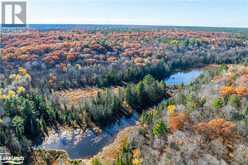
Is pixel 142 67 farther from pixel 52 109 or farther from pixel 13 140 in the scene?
pixel 13 140

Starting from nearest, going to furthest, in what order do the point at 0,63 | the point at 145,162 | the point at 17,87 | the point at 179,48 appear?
the point at 145,162, the point at 17,87, the point at 0,63, the point at 179,48

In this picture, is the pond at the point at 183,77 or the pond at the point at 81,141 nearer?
the pond at the point at 81,141

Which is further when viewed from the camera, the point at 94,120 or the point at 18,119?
the point at 94,120

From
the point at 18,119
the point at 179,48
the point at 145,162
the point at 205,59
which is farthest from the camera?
the point at 179,48

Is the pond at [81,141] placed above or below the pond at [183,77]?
below

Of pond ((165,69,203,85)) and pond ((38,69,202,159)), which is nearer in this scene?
pond ((38,69,202,159))

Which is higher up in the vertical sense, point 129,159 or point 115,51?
point 115,51

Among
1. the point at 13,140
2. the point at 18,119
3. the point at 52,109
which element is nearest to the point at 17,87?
the point at 52,109
